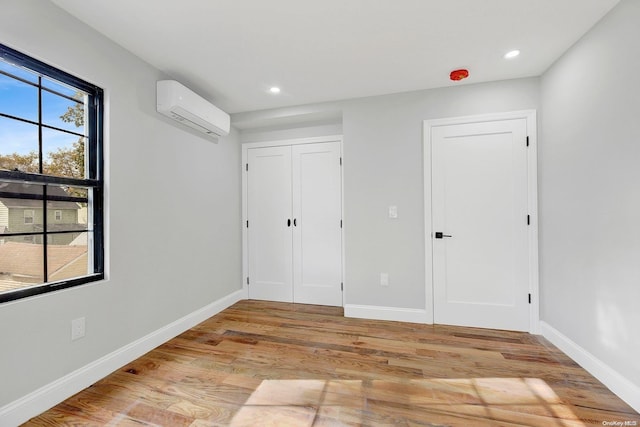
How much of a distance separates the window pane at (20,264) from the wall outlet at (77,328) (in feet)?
1.09

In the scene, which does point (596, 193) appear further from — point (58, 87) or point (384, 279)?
point (58, 87)

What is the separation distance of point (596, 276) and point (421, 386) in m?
1.44

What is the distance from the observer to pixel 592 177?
6.21 ft

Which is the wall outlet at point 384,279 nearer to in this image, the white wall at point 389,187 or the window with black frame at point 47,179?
the white wall at point 389,187

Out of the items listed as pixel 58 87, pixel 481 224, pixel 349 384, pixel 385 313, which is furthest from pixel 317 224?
pixel 58 87

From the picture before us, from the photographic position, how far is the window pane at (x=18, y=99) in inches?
58.5

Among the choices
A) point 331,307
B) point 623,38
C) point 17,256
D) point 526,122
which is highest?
point 623,38

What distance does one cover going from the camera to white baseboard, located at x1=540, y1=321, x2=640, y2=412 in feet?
5.17

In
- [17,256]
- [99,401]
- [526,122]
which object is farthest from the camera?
[526,122]

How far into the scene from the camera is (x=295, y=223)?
352 cm

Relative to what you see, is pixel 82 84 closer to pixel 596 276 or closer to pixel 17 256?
pixel 17 256

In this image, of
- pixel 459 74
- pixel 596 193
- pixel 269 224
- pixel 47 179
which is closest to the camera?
pixel 47 179

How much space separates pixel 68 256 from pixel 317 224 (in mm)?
2323

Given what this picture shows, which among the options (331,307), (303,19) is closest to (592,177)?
(303,19)
